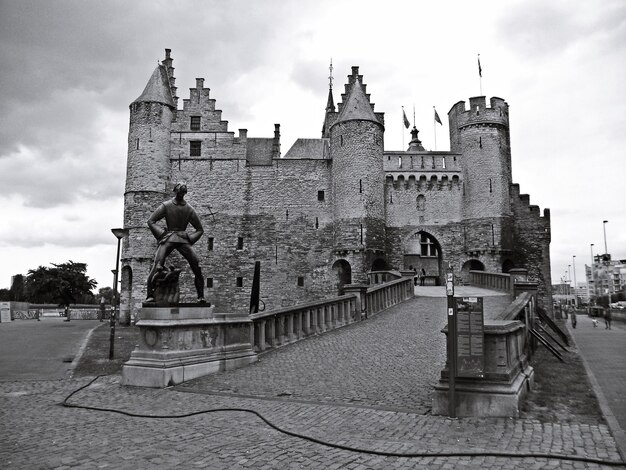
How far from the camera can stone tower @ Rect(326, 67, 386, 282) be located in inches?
1433

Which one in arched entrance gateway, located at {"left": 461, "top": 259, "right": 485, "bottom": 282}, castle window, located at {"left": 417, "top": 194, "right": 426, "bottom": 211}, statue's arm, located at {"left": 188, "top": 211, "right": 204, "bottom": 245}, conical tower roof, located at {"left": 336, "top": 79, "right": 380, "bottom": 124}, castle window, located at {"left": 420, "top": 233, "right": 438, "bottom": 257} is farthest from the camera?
castle window, located at {"left": 420, "top": 233, "right": 438, "bottom": 257}

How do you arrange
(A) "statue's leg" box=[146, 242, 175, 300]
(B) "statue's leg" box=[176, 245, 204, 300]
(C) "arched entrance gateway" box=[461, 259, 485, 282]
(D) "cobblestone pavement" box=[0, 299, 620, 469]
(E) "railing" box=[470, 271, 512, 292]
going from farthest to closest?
(C) "arched entrance gateway" box=[461, 259, 485, 282]
(E) "railing" box=[470, 271, 512, 292]
(B) "statue's leg" box=[176, 245, 204, 300]
(A) "statue's leg" box=[146, 242, 175, 300]
(D) "cobblestone pavement" box=[0, 299, 620, 469]

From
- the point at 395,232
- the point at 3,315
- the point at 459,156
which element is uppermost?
the point at 459,156

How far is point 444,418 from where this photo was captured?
20.4 ft

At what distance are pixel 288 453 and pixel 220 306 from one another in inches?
1305

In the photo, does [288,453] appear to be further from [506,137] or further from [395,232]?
[506,137]

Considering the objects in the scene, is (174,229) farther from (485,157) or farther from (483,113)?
(483,113)

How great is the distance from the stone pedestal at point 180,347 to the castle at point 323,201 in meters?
26.1

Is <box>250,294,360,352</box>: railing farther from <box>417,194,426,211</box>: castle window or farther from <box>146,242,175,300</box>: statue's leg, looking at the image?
<box>417,194,426,211</box>: castle window

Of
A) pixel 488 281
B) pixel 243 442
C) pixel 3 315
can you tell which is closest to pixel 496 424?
pixel 243 442

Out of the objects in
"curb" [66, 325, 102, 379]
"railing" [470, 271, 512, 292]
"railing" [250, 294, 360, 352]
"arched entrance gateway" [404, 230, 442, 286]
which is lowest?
"curb" [66, 325, 102, 379]

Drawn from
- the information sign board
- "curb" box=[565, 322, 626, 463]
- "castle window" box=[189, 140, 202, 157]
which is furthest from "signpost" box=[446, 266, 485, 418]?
"castle window" box=[189, 140, 202, 157]

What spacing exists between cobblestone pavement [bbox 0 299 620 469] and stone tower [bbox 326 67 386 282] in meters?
26.7

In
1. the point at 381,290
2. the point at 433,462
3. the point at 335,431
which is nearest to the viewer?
the point at 433,462
